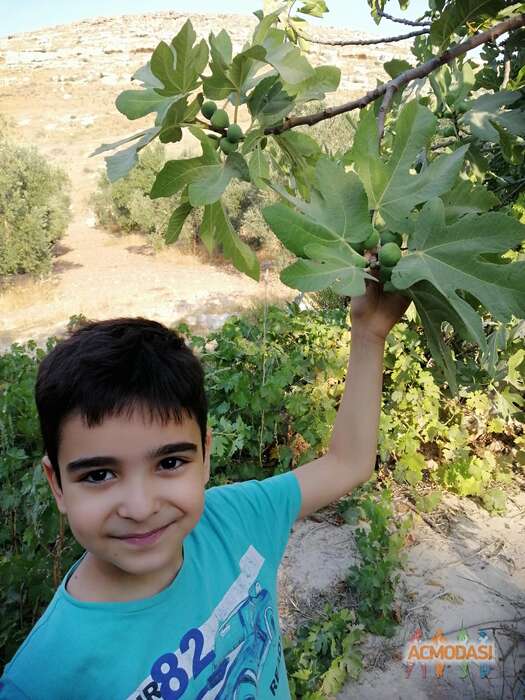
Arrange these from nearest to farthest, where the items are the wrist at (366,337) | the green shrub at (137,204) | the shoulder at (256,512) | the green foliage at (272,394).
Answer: the wrist at (366,337), the shoulder at (256,512), the green foliage at (272,394), the green shrub at (137,204)

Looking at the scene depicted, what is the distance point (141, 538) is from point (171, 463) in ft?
0.38

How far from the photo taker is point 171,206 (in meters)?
12.4

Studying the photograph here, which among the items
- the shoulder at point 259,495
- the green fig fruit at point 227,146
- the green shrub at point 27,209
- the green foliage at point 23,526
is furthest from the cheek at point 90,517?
the green shrub at point 27,209

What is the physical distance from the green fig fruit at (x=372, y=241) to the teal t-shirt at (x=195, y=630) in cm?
61

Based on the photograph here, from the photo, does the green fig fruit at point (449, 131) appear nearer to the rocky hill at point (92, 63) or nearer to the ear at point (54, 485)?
the ear at point (54, 485)

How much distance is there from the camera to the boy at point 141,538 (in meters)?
0.77

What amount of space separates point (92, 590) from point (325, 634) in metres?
1.55

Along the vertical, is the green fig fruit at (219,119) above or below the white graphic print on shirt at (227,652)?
above

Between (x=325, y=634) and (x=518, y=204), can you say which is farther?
(x=518, y=204)

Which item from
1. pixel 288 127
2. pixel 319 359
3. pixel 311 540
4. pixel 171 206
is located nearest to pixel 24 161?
pixel 171 206

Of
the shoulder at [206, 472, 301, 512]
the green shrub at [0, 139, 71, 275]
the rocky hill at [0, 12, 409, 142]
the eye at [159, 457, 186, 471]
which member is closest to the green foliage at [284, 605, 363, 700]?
the shoulder at [206, 472, 301, 512]

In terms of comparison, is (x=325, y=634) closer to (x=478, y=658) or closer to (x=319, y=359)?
(x=478, y=658)

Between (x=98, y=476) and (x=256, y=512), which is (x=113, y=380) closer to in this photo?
(x=98, y=476)

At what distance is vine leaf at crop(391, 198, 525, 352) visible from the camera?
0.61 meters
